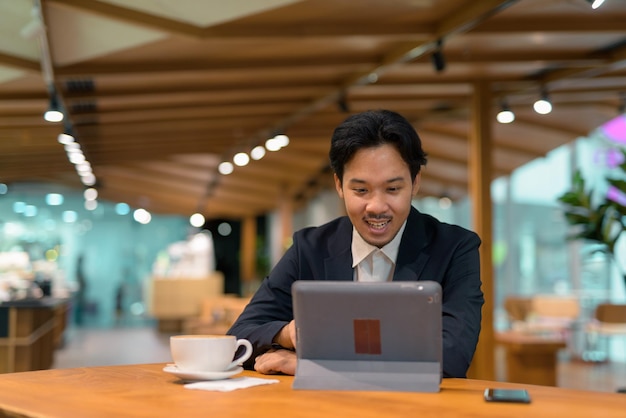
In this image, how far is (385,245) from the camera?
7.73 ft

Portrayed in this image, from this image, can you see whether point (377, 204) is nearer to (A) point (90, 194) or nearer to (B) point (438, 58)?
(B) point (438, 58)

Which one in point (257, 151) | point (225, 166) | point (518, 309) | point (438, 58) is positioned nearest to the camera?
point (438, 58)

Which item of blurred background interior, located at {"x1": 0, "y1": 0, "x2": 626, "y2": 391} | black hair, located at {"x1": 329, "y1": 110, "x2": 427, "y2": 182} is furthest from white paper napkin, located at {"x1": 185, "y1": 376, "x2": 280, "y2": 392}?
blurred background interior, located at {"x1": 0, "y1": 0, "x2": 626, "y2": 391}

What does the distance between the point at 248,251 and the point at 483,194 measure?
1952 centimetres

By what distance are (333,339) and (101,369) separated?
663 mm

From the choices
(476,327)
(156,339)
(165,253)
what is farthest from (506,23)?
(165,253)

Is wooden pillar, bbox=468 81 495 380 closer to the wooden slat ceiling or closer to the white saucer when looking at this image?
the wooden slat ceiling

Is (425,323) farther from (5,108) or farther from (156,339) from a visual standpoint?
(156,339)

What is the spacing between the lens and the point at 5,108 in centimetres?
Answer: 1039

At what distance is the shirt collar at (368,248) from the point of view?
7.73ft

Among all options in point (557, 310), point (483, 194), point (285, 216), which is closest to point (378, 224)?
point (483, 194)

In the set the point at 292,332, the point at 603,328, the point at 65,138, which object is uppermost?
the point at 65,138

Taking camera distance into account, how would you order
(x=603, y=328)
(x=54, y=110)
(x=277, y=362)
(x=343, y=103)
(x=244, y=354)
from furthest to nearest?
1. (x=603, y=328)
2. (x=343, y=103)
3. (x=54, y=110)
4. (x=244, y=354)
5. (x=277, y=362)

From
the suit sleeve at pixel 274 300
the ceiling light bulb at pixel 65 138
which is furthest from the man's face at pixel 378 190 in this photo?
the ceiling light bulb at pixel 65 138
